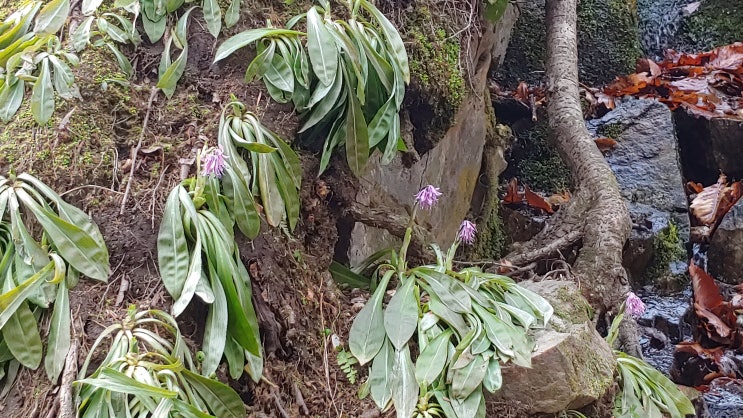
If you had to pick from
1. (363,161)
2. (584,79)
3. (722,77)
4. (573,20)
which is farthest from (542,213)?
(363,161)

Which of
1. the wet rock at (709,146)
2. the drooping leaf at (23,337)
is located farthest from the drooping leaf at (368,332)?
the wet rock at (709,146)

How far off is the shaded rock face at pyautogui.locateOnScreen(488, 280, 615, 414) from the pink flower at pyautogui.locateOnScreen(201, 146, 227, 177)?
1.09 m

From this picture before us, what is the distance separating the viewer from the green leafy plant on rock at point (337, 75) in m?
2.14

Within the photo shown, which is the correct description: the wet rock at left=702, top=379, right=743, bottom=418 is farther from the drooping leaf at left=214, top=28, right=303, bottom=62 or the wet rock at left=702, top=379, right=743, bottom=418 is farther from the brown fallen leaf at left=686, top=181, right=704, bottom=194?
the drooping leaf at left=214, top=28, right=303, bottom=62

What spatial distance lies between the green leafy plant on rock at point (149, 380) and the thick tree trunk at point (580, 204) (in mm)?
2089

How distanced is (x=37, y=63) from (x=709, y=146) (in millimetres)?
5086

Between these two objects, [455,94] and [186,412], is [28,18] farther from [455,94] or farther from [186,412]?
[455,94]

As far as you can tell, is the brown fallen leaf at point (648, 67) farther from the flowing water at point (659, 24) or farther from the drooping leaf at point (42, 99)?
the drooping leaf at point (42, 99)

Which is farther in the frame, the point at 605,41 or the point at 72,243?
the point at 605,41

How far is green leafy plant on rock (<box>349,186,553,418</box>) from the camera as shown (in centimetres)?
187

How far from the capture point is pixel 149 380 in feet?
4.93

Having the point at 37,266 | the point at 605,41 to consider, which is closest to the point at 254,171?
the point at 37,266

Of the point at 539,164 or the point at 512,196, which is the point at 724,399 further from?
the point at 539,164

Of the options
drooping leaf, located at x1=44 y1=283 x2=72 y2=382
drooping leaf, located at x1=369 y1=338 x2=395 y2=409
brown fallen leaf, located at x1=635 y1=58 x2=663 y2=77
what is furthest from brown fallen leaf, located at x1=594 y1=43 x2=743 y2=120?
drooping leaf, located at x1=44 y1=283 x2=72 y2=382
